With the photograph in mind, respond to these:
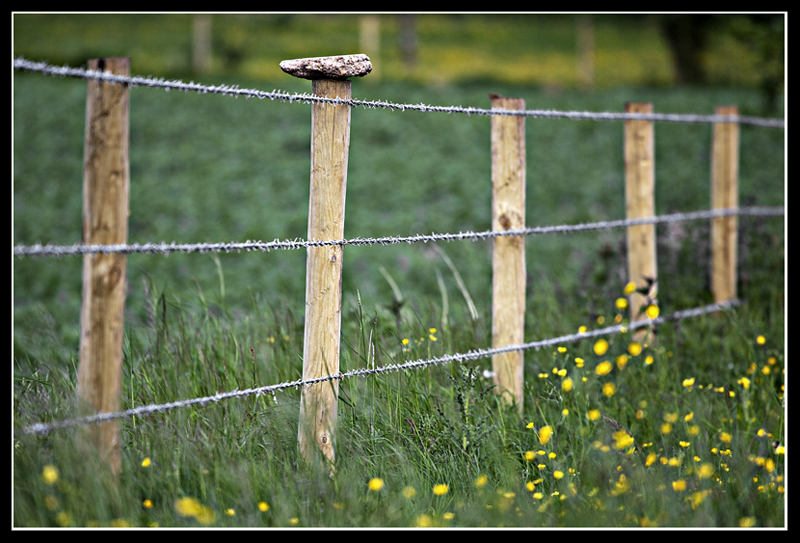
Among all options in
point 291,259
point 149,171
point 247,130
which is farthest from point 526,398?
point 247,130

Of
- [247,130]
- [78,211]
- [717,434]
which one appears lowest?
[717,434]

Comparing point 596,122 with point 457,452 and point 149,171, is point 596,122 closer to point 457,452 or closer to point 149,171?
point 149,171

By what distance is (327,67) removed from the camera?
7.66 ft

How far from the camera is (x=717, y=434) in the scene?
277 cm

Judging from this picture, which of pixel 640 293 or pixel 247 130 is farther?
pixel 247 130

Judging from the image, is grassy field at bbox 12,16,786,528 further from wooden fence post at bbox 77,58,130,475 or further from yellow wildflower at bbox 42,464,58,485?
wooden fence post at bbox 77,58,130,475

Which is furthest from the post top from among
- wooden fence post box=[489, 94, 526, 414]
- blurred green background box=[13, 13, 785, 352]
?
blurred green background box=[13, 13, 785, 352]

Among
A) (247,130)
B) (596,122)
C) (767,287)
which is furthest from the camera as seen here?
(596,122)

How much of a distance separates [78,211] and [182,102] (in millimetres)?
4459

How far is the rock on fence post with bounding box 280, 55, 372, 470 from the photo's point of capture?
237 centimetres

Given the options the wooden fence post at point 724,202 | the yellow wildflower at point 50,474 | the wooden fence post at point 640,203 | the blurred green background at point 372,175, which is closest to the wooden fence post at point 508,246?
the blurred green background at point 372,175

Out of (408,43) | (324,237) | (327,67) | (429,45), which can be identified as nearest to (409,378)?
(324,237)

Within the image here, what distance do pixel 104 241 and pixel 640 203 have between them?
289 centimetres

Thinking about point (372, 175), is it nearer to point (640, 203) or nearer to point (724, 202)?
point (724, 202)
